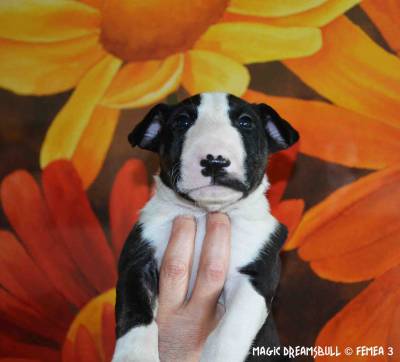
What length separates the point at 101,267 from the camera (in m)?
2.54

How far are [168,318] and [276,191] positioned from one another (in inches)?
39.3

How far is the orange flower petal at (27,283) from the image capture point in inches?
99.4

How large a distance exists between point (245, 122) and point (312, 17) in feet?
3.56

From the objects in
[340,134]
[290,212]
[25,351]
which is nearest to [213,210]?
[290,212]

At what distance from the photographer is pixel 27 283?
2568mm

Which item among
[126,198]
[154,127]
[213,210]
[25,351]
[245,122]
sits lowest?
[25,351]

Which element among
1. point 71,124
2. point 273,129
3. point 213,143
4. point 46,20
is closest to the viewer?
point 213,143

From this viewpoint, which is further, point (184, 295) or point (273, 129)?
point (273, 129)

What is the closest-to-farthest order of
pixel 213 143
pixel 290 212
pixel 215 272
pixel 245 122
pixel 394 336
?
1. pixel 213 143
2. pixel 215 272
3. pixel 245 122
4. pixel 394 336
5. pixel 290 212

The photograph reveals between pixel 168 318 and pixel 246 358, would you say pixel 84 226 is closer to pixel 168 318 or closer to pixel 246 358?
pixel 168 318

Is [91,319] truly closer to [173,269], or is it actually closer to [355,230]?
[173,269]

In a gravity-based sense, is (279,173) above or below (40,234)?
above

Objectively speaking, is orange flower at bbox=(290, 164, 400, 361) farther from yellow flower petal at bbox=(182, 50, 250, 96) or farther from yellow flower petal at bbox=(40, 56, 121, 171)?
yellow flower petal at bbox=(40, 56, 121, 171)

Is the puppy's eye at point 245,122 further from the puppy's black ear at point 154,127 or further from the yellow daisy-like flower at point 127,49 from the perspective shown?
the yellow daisy-like flower at point 127,49
